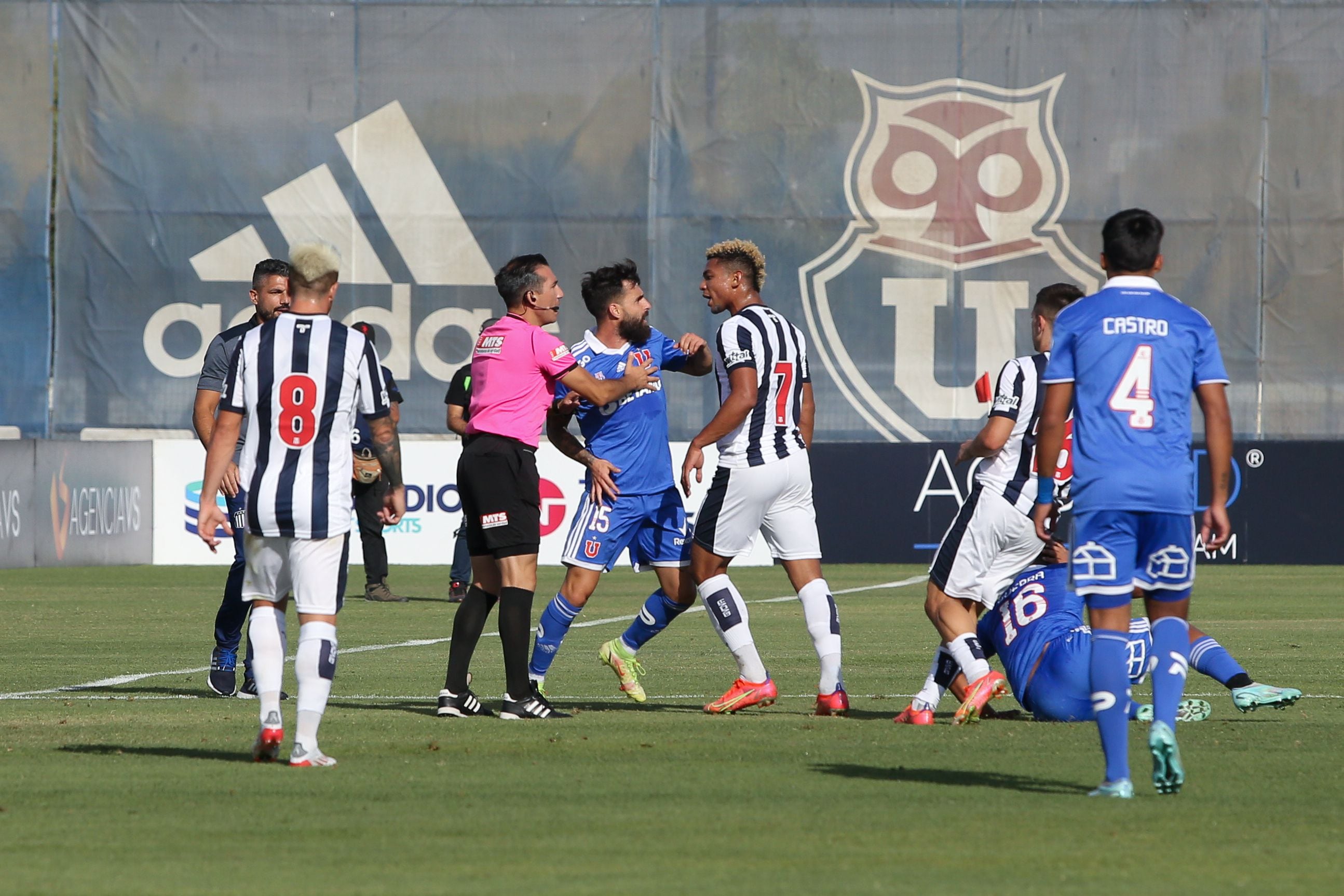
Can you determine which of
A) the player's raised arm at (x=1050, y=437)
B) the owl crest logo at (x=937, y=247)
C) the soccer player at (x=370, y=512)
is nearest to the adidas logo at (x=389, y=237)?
the owl crest logo at (x=937, y=247)

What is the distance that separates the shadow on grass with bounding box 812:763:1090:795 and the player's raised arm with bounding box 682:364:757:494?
1.85 meters

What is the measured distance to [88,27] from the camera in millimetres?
24109

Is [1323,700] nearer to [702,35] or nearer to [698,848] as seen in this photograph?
[698,848]

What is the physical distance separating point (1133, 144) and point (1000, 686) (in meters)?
17.8

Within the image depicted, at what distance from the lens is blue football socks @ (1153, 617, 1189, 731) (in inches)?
228

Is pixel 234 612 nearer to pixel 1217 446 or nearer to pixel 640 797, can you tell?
pixel 640 797

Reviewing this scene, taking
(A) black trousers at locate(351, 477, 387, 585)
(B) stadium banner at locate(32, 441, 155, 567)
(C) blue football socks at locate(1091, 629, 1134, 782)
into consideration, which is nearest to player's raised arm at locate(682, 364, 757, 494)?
(C) blue football socks at locate(1091, 629, 1134, 782)

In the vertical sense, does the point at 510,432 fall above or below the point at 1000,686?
above

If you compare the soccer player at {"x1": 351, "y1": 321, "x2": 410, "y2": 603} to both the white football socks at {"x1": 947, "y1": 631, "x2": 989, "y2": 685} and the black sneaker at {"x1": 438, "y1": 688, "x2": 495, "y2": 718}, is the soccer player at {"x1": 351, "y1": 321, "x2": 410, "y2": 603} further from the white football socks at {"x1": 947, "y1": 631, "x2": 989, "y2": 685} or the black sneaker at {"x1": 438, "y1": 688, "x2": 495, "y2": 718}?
the white football socks at {"x1": 947, "y1": 631, "x2": 989, "y2": 685}

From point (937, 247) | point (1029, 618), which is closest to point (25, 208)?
point (937, 247)

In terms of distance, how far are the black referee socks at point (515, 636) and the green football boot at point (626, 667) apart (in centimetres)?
80

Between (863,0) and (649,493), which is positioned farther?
(863,0)

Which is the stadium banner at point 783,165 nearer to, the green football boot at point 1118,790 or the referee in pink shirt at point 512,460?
A: the referee in pink shirt at point 512,460

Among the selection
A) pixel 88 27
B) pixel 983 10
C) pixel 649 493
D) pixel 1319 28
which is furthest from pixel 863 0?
pixel 649 493
